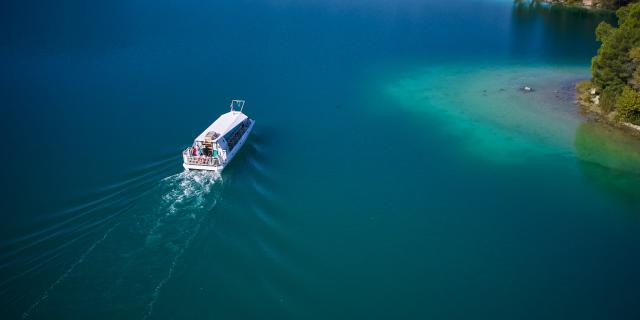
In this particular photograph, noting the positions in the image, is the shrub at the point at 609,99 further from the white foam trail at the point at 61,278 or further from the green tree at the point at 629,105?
the white foam trail at the point at 61,278

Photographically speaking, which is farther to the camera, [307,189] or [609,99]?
[609,99]

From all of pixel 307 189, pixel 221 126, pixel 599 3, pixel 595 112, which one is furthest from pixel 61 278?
pixel 599 3

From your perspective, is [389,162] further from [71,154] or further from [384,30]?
[384,30]

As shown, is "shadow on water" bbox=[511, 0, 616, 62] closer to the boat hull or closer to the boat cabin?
the boat hull

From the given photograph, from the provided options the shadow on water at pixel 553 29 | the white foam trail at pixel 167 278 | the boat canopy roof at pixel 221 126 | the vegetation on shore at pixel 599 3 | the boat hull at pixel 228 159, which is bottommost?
the white foam trail at pixel 167 278

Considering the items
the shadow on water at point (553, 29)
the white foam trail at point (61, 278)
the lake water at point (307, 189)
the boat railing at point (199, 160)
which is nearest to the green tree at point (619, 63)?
the lake water at point (307, 189)

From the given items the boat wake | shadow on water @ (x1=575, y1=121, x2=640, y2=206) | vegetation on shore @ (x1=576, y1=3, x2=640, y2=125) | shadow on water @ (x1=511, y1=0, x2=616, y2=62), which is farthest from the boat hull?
shadow on water @ (x1=511, y1=0, x2=616, y2=62)

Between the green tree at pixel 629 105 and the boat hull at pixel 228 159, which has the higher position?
the green tree at pixel 629 105

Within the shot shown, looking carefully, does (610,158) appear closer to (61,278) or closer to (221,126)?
(221,126)
